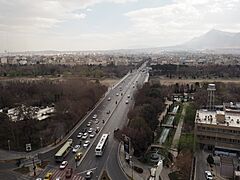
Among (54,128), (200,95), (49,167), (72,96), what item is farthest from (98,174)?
A: (200,95)

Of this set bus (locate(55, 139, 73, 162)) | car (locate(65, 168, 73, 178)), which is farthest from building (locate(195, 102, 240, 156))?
car (locate(65, 168, 73, 178))

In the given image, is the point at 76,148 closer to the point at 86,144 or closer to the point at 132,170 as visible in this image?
the point at 86,144

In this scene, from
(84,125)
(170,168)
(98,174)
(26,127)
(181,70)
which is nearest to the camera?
(98,174)

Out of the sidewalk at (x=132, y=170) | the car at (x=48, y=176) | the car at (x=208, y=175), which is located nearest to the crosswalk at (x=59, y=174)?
the car at (x=48, y=176)

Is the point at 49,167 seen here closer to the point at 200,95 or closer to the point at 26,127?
the point at 26,127

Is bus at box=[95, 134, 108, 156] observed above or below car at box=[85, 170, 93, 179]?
above

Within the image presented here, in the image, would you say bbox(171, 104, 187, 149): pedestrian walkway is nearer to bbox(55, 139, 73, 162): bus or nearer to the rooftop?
the rooftop

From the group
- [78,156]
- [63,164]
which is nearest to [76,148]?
[78,156]

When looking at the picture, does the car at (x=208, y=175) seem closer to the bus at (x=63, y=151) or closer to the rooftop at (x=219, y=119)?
the rooftop at (x=219, y=119)
